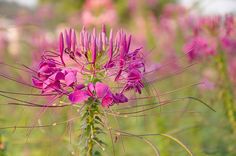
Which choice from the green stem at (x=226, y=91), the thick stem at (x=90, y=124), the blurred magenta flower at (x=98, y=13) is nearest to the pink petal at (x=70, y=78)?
the thick stem at (x=90, y=124)

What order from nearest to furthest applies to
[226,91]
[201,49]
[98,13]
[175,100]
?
[175,100]
[226,91]
[201,49]
[98,13]

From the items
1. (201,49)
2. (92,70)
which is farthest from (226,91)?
(92,70)

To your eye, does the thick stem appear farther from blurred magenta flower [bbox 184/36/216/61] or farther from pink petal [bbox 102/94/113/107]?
blurred magenta flower [bbox 184/36/216/61]

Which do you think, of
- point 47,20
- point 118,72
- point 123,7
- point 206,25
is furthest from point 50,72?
point 123,7

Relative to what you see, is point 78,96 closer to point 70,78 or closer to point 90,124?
point 70,78

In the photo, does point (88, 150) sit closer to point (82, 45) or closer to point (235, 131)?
point (82, 45)

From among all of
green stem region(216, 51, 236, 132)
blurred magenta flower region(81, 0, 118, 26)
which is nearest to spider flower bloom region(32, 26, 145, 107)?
green stem region(216, 51, 236, 132)

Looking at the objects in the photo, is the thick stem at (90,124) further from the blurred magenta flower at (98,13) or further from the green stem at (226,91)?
the blurred magenta flower at (98,13)
